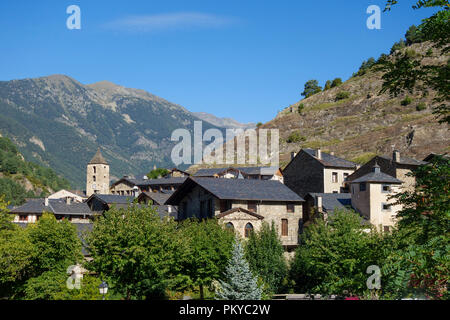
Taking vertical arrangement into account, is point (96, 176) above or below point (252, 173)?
above

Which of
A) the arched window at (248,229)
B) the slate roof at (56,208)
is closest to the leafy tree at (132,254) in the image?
the arched window at (248,229)

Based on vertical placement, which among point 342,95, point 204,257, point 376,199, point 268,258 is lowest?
point 268,258

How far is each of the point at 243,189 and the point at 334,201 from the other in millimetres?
10572

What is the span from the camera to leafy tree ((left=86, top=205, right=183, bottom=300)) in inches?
1050

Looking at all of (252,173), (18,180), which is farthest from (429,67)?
(18,180)

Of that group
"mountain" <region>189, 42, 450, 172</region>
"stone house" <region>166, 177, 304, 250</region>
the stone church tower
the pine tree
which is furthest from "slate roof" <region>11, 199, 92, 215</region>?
the pine tree

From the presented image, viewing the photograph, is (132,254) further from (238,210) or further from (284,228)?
(284,228)

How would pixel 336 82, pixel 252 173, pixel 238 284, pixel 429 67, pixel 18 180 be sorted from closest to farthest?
pixel 429 67
pixel 238 284
pixel 252 173
pixel 336 82
pixel 18 180

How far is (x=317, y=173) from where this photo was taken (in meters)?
67.2

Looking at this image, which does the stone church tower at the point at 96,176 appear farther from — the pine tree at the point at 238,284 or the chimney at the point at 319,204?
the pine tree at the point at 238,284

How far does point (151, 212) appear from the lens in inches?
1175

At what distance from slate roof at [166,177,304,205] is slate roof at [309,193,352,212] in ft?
10.9
